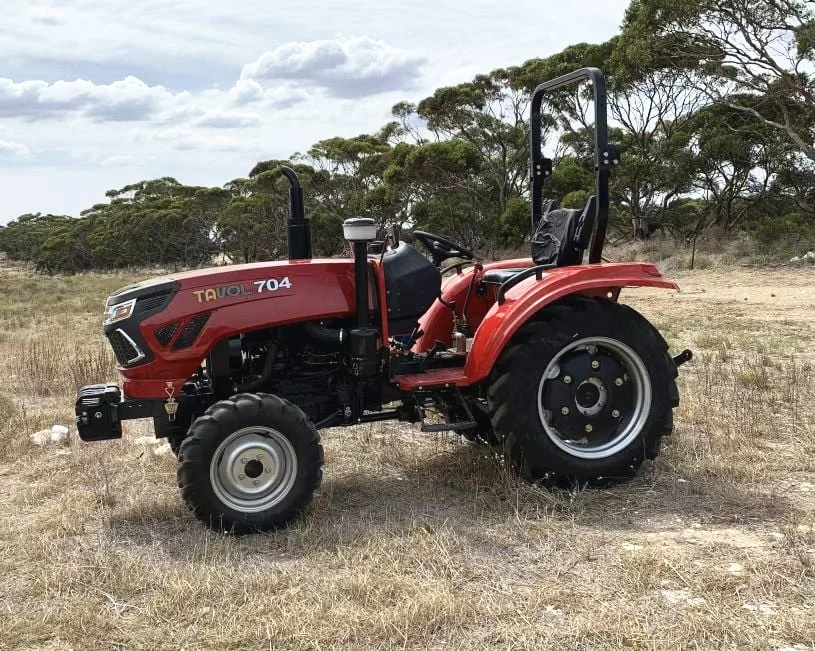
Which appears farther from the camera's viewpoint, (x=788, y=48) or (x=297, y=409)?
(x=788, y=48)

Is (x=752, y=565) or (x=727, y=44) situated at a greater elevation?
(x=727, y=44)

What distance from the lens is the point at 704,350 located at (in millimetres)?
8820

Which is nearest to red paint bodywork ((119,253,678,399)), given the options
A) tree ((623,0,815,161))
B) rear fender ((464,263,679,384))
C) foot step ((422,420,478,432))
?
rear fender ((464,263,679,384))

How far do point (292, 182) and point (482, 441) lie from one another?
2156 mm

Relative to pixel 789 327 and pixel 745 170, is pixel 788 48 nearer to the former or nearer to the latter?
pixel 745 170

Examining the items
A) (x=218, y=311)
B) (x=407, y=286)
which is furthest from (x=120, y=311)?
(x=407, y=286)

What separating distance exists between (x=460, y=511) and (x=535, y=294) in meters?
1.22

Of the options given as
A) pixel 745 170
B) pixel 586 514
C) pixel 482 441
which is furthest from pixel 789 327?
pixel 745 170

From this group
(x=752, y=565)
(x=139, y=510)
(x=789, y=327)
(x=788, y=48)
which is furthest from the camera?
(x=788, y=48)

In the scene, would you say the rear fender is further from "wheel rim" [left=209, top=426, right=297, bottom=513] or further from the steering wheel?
"wheel rim" [left=209, top=426, right=297, bottom=513]

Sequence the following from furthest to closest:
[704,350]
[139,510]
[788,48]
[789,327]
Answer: [788,48] < [789,327] < [704,350] < [139,510]

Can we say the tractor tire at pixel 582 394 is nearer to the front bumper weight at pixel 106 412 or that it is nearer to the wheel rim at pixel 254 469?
the wheel rim at pixel 254 469

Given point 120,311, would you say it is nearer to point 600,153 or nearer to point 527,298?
point 527,298

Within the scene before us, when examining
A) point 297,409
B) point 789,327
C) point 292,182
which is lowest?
point 789,327
